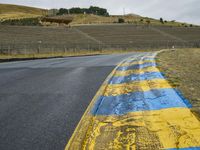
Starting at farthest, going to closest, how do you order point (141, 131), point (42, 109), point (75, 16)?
point (75, 16), point (42, 109), point (141, 131)

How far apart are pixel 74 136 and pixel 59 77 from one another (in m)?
5.55

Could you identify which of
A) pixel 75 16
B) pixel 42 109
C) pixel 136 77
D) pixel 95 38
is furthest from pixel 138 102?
pixel 75 16

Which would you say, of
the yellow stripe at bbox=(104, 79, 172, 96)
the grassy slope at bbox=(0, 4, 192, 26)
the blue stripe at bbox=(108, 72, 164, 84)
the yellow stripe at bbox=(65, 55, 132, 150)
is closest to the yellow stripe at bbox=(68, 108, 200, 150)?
the yellow stripe at bbox=(65, 55, 132, 150)

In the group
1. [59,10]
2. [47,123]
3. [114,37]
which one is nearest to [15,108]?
[47,123]

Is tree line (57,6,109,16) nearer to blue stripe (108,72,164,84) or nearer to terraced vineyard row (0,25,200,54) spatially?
terraced vineyard row (0,25,200,54)

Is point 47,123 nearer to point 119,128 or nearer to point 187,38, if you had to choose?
point 119,128

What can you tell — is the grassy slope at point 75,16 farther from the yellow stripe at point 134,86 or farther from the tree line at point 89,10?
the yellow stripe at point 134,86

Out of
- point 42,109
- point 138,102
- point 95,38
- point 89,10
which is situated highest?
point 89,10

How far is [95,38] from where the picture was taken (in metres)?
59.2

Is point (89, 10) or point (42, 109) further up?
point (89, 10)

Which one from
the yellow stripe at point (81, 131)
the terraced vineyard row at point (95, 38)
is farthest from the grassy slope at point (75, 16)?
the yellow stripe at point (81, 131)

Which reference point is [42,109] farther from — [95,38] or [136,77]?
[95,38]

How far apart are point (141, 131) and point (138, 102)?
1392 mm

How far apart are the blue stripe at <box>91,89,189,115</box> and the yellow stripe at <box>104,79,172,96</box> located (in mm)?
316
